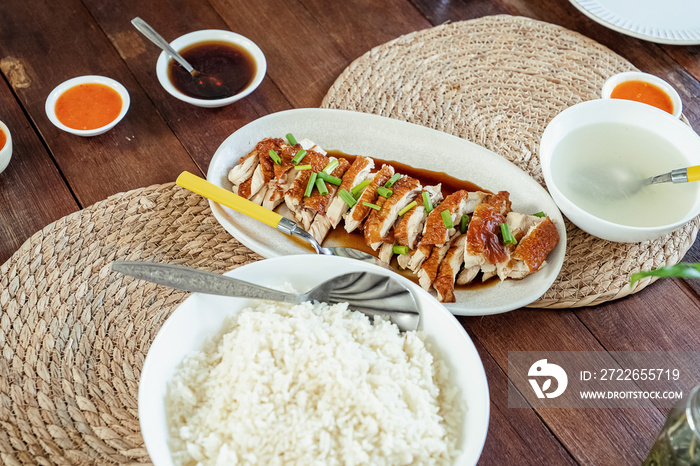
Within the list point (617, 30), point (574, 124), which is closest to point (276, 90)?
point (574, 124)

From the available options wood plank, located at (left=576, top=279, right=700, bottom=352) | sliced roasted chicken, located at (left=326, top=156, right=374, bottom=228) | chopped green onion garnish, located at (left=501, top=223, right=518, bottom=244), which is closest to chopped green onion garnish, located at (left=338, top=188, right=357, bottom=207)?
sliced roasted chicken, located at (left=326, top=156, right=374, bottom=228)

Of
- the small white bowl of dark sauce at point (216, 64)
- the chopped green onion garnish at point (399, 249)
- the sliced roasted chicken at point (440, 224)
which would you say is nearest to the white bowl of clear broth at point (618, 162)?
the sliced roasted chicken at point (440, 224)

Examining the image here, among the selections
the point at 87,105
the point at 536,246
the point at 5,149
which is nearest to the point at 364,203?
the point at 536,246

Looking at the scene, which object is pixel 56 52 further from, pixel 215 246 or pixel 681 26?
pixel 681 26

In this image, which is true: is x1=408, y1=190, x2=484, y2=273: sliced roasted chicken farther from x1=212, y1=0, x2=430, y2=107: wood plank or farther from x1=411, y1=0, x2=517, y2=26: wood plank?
x1=411, y1=0, x2=517, y2=26: wood plank

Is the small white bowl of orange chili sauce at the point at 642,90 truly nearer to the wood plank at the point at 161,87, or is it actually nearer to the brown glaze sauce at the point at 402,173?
the brown glaze sauce at the point at 402,173

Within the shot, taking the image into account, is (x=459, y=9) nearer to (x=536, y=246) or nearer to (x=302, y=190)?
(x=302, y=190)
